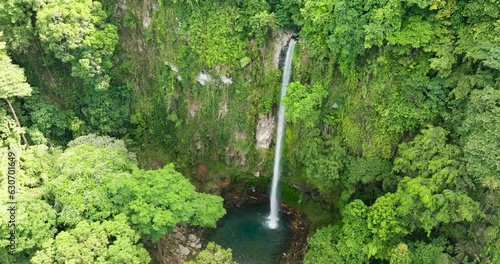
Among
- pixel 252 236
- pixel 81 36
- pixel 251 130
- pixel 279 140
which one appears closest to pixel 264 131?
pixel 251 130

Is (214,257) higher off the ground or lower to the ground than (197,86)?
lower

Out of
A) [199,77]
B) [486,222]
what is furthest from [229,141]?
[486,222]

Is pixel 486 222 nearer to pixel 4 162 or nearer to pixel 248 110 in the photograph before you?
pixel 248 110

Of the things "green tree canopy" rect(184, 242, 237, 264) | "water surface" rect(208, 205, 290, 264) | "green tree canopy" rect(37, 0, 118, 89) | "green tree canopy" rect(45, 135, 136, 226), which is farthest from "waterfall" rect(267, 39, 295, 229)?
"green tree canopy" rect(37, 0, 118, 89)

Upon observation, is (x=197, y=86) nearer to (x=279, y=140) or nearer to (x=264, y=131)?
(x=264, y=131)

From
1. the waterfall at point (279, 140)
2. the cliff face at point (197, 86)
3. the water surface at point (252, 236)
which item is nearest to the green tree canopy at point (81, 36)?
the cliff face at point (197, 86)
